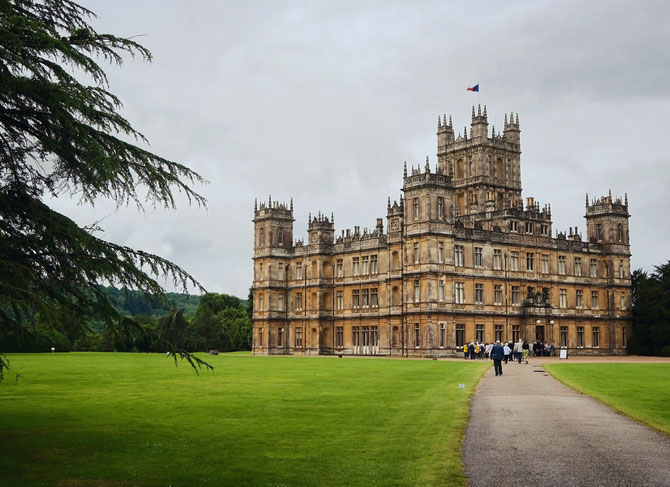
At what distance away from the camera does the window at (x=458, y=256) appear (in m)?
62.6

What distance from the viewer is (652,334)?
224ft

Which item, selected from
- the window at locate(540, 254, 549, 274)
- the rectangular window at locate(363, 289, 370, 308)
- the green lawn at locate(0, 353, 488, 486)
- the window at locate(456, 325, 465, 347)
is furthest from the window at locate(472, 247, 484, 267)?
the green lawn at locate(0, 353, 488, 486)

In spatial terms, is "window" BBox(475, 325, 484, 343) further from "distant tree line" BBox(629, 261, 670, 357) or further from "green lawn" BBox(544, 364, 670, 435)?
"green lawn" BBox(544, 364, 670, 435)

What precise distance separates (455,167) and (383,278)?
55.8 feet

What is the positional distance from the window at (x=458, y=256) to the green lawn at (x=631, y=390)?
26.4m

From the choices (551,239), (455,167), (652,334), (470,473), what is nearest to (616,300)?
(652,334)

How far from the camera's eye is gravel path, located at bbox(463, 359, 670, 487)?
1077 cm

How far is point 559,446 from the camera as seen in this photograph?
1323 cm

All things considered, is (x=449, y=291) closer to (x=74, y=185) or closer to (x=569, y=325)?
(x=569, y=325)

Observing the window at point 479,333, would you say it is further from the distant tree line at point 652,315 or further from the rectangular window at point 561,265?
the distant tree line at point 652,315

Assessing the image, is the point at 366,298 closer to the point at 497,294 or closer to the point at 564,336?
the point at 497,294

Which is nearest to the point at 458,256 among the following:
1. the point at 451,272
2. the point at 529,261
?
the point at 451,272

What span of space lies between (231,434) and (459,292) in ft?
162

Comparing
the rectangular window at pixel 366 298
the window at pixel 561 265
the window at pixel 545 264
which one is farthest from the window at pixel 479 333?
the window at pixel 561 265
